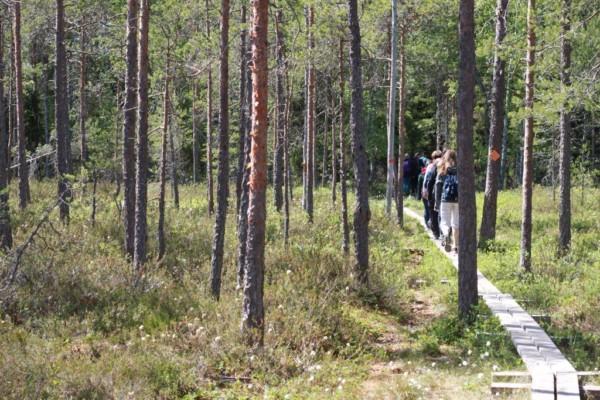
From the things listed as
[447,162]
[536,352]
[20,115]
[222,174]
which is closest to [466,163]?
[536,352]

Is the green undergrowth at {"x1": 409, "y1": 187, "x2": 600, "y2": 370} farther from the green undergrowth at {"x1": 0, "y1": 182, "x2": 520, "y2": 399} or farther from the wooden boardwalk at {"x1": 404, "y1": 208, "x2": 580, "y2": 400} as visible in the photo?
the green undergrowth at {"x1": 0, "y1": 182, "x2": 520, "y2": 399}

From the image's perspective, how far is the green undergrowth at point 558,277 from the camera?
7.90 metres

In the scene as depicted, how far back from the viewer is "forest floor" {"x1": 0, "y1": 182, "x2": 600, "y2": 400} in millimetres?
6504

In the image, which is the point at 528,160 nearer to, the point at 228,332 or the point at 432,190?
the point at 432,190

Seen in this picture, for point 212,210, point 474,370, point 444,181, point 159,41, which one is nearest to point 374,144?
point 212,210

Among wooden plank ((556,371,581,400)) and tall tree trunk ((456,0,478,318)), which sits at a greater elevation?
tall tree trunk ((456,0,478,318))

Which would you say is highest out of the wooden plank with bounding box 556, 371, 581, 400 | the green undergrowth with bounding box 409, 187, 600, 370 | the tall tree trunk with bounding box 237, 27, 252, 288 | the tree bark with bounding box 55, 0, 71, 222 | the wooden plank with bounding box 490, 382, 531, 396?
the tree bark with bounding box 55, 0, 71, 222

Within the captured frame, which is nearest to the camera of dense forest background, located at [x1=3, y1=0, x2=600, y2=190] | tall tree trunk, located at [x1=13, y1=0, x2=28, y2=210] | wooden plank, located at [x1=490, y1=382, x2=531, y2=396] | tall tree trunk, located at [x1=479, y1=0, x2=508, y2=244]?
wooden plank, located at [x1=490, y1=382, x2=531, y2=396]

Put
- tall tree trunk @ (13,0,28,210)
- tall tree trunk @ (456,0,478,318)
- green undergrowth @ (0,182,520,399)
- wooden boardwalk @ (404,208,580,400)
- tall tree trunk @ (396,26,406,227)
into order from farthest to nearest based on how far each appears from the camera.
Result: tall tree trunk @ (396,26,406,227)
tall tree trunk @ (13,0,28,210)
tall tree trunk @ (456,0,478,318)
green undergrowth @ (0,182,520,399)
wooden boardwalk @ (404,208,580,400)

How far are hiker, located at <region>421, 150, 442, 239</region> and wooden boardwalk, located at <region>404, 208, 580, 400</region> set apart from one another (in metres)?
4.50

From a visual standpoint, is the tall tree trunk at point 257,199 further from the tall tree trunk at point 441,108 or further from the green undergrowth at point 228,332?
the tall tree trunk at point 441,108

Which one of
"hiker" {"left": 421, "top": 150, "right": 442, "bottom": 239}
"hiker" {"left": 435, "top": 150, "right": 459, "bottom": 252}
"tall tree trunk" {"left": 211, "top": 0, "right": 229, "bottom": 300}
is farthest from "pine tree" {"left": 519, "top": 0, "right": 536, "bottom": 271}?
"tall tree trunk" {"left": 211, "top": 0, "right": 229, "bottom": 300}

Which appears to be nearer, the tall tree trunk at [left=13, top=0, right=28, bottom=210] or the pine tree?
the pine tree

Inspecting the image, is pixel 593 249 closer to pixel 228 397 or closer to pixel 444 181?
pixel 444 181
